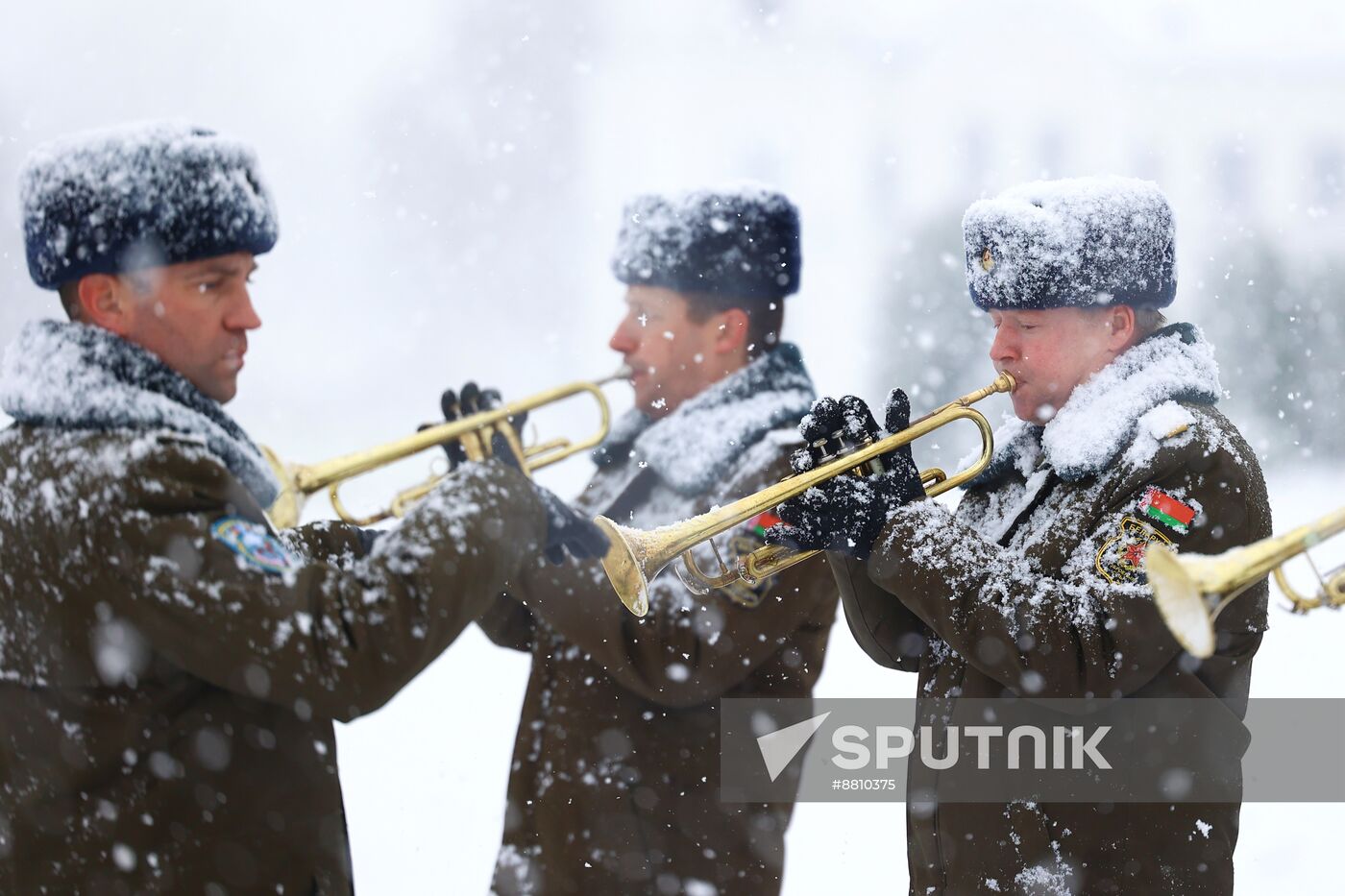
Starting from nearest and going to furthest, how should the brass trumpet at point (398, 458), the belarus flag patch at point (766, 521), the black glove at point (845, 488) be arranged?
1. the brass trumpet at point (398, 458)
2. the black glove at point (845, 488)
3. the belarus flag patch at point (766, 521)

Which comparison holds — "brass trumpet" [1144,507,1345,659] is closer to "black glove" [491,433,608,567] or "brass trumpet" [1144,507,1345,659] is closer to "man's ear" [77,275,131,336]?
"black glove" [491,433,608,567]

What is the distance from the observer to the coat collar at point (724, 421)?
3299 mm

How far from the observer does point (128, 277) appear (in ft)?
6.97

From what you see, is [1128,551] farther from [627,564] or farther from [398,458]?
[398,458]

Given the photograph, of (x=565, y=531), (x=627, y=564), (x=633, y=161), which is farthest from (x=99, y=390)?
(x=633, y=161)

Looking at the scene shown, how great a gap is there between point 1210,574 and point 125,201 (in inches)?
67.7

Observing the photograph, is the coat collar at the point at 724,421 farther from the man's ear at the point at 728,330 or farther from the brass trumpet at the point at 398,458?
the brass trumpet at the point at 398,458

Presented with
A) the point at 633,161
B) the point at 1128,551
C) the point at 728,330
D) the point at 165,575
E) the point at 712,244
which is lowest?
the point at 165,575

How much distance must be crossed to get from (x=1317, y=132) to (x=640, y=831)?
11.0m

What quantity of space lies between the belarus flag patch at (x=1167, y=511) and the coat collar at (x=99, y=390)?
Result: 1.58 meters

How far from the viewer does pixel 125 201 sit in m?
2.09

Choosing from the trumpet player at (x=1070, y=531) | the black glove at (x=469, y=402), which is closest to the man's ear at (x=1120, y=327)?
the trumpet player at (x=1070, y=531)

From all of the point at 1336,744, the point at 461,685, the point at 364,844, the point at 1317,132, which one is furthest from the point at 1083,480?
the point at 1317,132

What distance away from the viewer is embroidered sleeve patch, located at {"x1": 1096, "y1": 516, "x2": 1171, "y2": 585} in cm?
243
